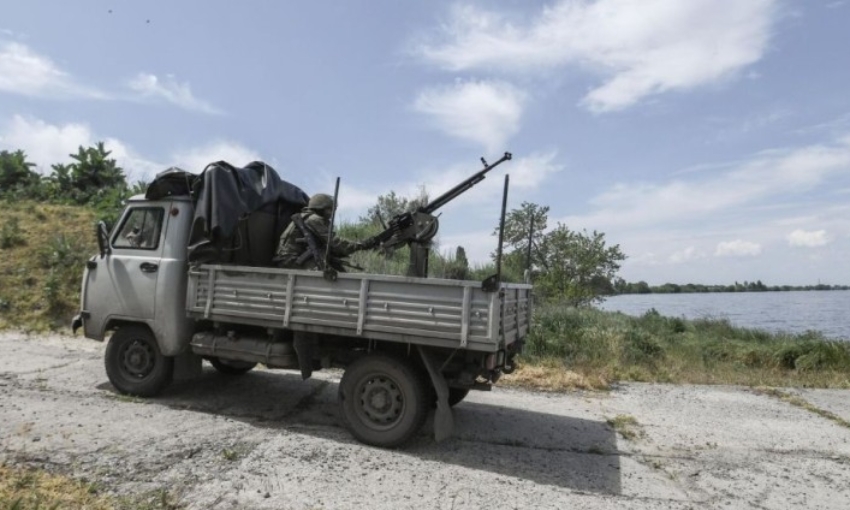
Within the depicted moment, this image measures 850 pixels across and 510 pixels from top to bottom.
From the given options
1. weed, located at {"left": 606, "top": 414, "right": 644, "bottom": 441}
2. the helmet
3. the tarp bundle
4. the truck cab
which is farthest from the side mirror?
weed, located at {"left": 606, "top": 414, "right": 644, "bottom": 441}

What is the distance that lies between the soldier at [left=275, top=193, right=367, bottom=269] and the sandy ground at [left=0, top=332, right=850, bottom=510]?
68.0 inches

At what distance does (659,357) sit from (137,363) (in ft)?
31.7

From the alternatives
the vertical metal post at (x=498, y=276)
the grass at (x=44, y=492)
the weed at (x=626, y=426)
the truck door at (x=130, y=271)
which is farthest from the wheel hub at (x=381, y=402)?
the truck door at (x=130, y=271)

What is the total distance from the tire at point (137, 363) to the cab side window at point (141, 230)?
0.99m

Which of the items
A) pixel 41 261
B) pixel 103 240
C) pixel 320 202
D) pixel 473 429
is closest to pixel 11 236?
pixel 41 261

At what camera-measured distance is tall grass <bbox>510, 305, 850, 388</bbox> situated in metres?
10.2

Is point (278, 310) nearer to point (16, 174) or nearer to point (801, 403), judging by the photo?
point (801, 403)

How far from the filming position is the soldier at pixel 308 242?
666 cm

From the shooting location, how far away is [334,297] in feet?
18.9

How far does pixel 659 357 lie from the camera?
39.6ft

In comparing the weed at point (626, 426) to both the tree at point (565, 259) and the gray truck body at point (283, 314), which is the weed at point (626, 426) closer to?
the gray truck body at point (283, 314)

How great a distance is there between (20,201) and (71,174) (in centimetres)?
220

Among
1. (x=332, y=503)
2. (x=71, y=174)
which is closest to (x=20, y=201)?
(x=71, y=174)

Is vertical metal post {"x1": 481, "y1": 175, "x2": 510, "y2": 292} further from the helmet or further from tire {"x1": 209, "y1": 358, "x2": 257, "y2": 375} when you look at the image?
tire {"x1": 209, "y1": 358, "x2": 257, "y2": 375}
